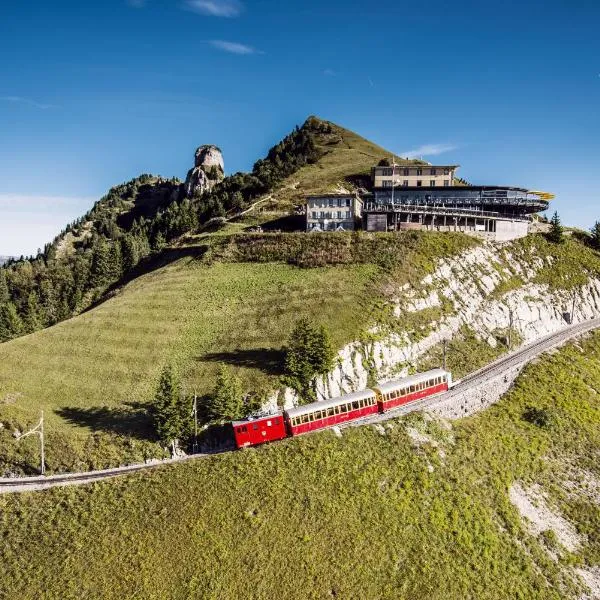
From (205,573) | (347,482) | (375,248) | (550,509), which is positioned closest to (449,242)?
(375,248)

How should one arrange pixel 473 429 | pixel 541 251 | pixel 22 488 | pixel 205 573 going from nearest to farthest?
1. pixel 205 573
2. pixel 22 488
3. pixel 473 429
4. pixel 541 251

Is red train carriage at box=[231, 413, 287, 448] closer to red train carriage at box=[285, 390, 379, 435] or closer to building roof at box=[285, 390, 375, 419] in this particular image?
red train carriage at box=[285, 390, 379, 435]

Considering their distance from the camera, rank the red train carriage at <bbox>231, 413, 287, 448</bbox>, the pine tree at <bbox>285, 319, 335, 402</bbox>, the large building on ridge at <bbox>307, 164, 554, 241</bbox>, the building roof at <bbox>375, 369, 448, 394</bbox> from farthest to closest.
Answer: the large building on ridge at <bbox>307, 164, 554, 241</bbox>, the pine tree at <bbox>285, 319, 335, 402</bbox>, the building roof at <bbox>375, 369, 448, 394</bbox>, the red train carriage at <bbox>231, 413, 287, 448</bbox>

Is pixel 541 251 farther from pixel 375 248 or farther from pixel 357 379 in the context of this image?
pixel 357 379

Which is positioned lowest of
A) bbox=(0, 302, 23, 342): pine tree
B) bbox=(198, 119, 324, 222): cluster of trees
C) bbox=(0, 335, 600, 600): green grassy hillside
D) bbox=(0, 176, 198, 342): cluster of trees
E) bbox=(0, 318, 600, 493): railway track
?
bbox=(0, 335, 600, 600): green grassy hillside

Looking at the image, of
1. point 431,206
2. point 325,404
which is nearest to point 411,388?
point 325,404

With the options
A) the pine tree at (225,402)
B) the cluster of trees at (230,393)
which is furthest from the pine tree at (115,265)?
the pine tree at (225,402)

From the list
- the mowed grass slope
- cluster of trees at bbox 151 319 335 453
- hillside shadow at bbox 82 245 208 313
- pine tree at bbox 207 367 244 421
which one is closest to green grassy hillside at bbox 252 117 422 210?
hillside shadow at bbox 82 245 208 313
